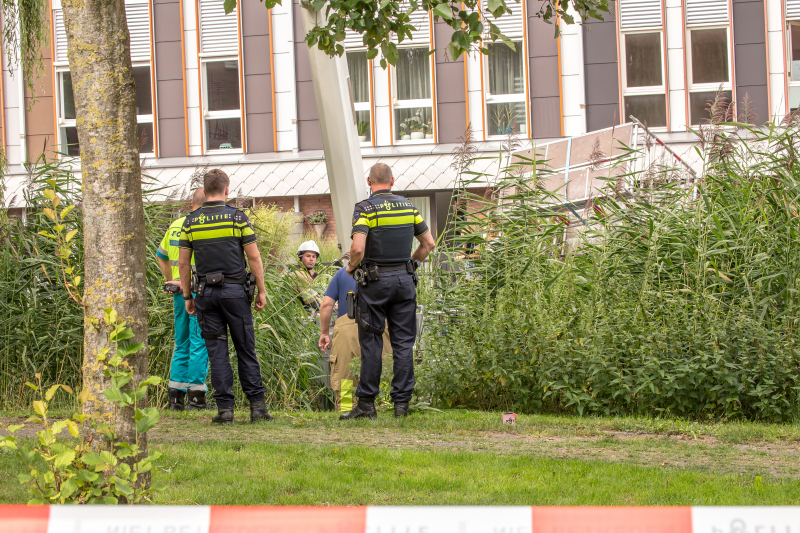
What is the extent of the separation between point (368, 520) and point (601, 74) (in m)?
21.2

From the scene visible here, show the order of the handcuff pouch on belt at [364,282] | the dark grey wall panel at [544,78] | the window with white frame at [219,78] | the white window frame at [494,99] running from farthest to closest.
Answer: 1. the window with white frame at [219,78]
2. the white window frame at [494,99]
3. the dark grey wall panel at [544,78]
4. the handcuff pouch on belt at [364,282]

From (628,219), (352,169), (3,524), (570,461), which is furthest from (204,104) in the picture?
(3,524)

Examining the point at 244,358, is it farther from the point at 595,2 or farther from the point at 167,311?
the point at 595,2

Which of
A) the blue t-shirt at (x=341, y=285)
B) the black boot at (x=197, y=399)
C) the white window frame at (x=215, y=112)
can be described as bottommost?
the black boot at (x=197, y=399)

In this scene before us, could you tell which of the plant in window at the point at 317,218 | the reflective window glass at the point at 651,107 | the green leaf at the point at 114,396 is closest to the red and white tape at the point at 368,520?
the green leaf at the point at 114,396

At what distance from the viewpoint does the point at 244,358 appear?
6168mm

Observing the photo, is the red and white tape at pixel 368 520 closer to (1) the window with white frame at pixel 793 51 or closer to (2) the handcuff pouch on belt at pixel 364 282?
(2) the handcuff pouch on belt at pixel 364 282

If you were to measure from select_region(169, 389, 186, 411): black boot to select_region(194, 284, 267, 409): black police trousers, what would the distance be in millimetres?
1042

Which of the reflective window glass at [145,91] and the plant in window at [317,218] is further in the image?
the reflective window glass at [145,91]

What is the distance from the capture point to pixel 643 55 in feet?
70.4

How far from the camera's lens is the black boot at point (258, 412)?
614 cm

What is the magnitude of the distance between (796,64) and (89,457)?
891 inches

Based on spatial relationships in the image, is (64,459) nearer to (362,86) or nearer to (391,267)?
(391,267)

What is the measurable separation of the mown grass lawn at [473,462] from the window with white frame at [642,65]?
1726 centimetres
